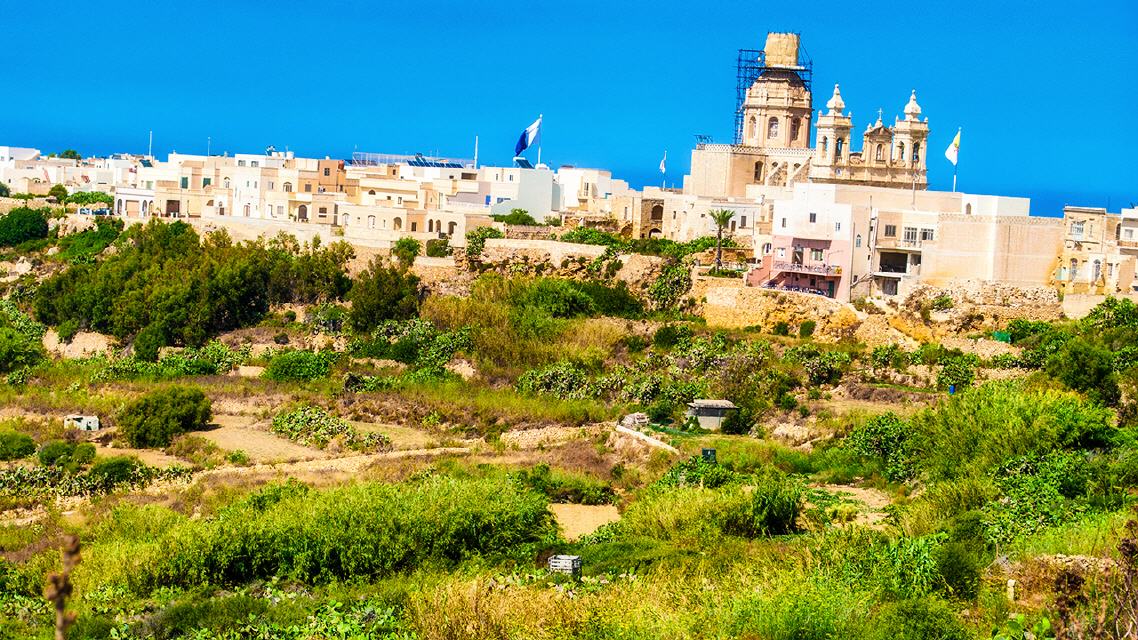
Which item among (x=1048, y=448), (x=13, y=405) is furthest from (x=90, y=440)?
(x=1048, y=448)

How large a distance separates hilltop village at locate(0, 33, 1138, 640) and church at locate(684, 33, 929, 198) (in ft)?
0.38

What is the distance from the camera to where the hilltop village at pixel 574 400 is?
19.4m

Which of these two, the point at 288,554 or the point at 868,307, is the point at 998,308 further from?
the point at 288,554

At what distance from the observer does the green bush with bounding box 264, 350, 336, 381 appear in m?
40.6

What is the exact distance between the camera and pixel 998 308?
129ft

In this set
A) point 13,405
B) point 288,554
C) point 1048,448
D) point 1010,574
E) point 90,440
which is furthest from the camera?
point 13,405

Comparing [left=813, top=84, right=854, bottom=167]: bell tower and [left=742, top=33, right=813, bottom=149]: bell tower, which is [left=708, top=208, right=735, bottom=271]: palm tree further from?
[left=742, top=33, right=813, bottom=149]: bell tower

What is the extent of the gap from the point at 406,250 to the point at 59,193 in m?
22.3

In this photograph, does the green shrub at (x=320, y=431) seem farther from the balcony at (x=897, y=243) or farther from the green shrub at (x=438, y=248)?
the balcony at (x=897, y=243)

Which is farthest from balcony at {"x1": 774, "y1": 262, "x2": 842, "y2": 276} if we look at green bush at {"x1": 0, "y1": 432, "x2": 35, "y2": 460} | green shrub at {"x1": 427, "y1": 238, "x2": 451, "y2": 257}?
green bush at {"x1": 0, "y1": 432, "x2": 35, "y2": 460}

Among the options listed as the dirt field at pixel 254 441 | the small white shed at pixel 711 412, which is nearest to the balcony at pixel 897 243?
the small white shed at pixel 711 412

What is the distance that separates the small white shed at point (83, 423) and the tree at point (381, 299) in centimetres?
1128

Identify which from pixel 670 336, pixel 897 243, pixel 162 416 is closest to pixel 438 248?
pixel 670 336

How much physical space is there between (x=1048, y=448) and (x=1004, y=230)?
1503cm
